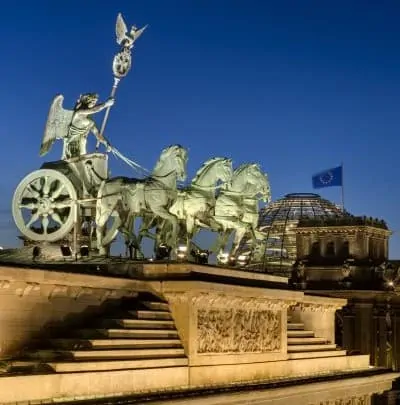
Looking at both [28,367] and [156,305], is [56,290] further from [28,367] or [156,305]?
[156,305]

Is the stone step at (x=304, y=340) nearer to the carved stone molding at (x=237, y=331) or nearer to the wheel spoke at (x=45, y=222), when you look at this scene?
the carved stone molding at (x=237, y=331)

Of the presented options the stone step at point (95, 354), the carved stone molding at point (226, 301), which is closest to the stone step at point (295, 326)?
the carved stone molding at point (226, 301)

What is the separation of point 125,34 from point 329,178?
32.9 metres

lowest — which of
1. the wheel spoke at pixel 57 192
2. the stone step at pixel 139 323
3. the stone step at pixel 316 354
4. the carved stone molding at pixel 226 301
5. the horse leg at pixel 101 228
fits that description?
the stone step at pixel 316 354

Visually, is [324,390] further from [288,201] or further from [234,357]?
[288,201]

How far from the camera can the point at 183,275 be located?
982 inches

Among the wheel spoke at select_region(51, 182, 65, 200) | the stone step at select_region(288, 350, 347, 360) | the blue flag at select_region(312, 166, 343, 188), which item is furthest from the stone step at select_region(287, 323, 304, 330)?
the blue flag at select_region(312, 166, 343, 188)

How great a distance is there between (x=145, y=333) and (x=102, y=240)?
24.0ft

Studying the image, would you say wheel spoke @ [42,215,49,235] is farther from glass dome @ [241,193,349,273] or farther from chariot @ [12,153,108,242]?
glass dome @ [241,193,349,273]

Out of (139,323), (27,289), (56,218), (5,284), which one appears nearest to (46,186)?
(56,218)

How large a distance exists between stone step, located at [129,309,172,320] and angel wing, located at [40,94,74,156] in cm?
894

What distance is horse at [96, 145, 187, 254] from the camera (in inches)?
1178

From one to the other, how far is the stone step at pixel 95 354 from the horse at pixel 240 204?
9.59 metres

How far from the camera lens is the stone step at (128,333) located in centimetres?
2212
